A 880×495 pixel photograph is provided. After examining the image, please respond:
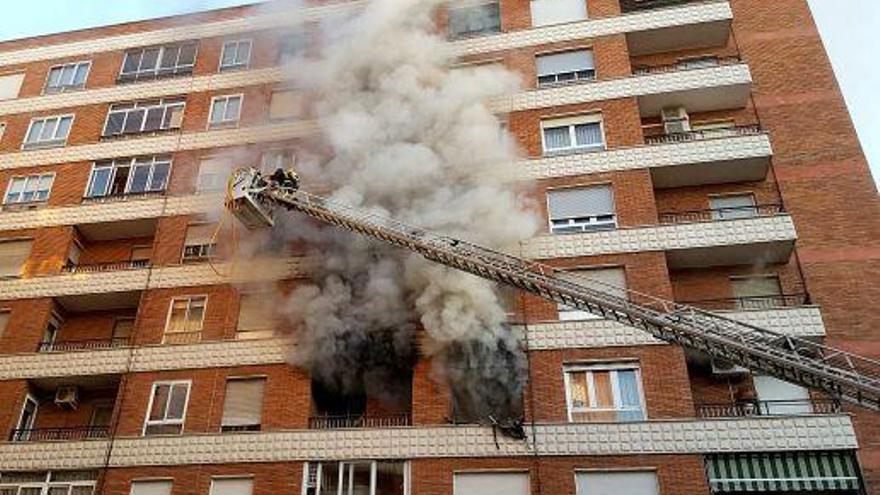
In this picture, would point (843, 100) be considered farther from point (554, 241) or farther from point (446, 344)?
point (446, 344)

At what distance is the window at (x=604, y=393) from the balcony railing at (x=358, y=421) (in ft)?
12.2

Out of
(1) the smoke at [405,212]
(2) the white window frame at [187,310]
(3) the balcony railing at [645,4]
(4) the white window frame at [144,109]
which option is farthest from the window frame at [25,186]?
(3) the balcony railing at [645,4]

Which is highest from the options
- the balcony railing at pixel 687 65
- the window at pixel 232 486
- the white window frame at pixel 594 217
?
the balcony railing at pixel 687 65

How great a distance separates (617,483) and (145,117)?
17.3 metres

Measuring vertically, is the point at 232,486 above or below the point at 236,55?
below

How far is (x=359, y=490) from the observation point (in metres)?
16.5

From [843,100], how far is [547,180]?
25.2 feet

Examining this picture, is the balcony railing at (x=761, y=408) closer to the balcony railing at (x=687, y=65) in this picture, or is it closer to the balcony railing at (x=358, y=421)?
the balcony railing at (x=358, y=421)

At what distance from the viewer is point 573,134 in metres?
19.8

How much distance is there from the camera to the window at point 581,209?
60.6 feet

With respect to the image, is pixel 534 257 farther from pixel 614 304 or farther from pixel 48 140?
pixel 48 140

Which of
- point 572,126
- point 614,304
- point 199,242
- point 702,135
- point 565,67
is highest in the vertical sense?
point 565,67

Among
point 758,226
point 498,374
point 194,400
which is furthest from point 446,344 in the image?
point 758,226

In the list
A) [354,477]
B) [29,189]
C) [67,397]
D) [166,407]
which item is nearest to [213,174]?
[29,189]
